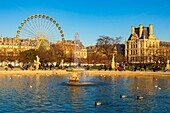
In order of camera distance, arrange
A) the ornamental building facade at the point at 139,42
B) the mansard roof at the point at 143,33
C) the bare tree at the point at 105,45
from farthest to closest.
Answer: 1. the mansard roof at the point at 143,33
2. the ornamental building facade at the point at 139,42
3. the bare tree at the point at 105,45

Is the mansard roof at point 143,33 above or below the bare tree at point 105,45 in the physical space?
above

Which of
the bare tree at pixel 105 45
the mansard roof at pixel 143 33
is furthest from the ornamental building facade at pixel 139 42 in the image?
the bare tree at pixel 105 45

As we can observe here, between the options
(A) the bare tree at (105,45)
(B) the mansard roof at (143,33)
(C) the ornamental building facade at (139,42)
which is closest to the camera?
(A) the bare tree at (105,45)

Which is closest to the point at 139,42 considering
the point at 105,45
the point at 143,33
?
the point at 143,33

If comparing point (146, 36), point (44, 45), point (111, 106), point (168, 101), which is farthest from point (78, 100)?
point (146, 36)

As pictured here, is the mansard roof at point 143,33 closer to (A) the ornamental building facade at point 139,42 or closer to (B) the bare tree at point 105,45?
(A) the ornamental building facade at point 139,42

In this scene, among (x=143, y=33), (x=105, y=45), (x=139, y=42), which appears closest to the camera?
(x=105, y=45)

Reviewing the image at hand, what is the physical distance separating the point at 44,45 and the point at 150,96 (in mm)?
57381

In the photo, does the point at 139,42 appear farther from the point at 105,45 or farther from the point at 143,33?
the point at 105,45

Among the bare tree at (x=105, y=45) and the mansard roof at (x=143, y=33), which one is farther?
the mansard roof at (x=143, y=33)

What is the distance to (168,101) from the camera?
16547 millimetres

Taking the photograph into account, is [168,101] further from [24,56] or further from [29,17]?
[24,56]

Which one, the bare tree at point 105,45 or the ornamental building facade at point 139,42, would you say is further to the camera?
the ornamental building facade at point 139,42

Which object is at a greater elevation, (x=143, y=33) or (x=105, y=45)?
(x=143, y=33)
